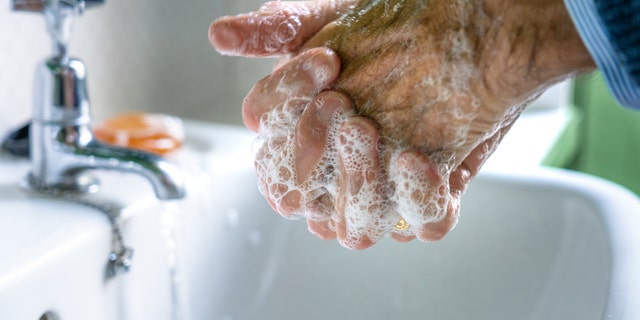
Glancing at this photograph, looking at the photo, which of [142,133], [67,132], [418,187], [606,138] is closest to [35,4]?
[67,132]

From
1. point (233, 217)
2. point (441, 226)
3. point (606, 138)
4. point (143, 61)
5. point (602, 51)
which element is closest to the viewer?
point (602, 51)

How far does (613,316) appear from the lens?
0.48 m

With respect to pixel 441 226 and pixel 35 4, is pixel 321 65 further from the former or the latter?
pixel 35 4

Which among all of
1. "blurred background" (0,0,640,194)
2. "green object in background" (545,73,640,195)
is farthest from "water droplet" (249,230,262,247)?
"green object in background" (545,73,640,195)

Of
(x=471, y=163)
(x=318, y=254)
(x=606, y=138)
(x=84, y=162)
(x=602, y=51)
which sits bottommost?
(x=606, y=138)

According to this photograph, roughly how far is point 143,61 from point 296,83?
1.86 feet

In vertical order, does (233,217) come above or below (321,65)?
below

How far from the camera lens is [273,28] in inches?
18.6

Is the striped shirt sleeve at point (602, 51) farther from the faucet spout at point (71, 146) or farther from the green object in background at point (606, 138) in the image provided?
the green object in background at point (606, 138)

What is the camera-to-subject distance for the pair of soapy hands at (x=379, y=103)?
411 millimetres

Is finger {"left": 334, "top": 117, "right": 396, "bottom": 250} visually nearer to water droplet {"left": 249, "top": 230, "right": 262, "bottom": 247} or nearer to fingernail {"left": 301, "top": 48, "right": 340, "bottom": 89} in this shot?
fingernail {"left": 301, "top": 48, "right": 340, "bottom": 89}

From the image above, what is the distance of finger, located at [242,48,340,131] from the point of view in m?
0.44

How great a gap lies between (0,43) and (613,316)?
591mm

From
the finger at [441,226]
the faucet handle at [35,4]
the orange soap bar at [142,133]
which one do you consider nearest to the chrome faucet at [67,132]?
the faucet handle at [35,4]
